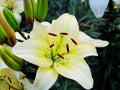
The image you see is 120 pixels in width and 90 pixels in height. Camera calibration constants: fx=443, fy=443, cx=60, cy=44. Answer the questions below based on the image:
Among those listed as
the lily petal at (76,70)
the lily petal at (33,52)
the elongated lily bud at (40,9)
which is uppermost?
the elongated lily bud at (40,9)

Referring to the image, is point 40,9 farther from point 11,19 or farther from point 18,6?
point 18,6

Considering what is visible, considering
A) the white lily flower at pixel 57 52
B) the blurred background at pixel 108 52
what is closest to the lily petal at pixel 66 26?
the white lily flower at pixel 57 52

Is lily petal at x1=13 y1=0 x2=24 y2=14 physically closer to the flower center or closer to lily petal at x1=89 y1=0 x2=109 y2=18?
lily petal at x1=89 y1=0 x2=109 y2=18

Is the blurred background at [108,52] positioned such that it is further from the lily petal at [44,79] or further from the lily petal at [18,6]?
the lily petal at [44,79]

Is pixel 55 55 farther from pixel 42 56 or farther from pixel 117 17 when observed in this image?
pixel 117 17

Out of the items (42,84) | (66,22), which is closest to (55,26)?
(66,22)

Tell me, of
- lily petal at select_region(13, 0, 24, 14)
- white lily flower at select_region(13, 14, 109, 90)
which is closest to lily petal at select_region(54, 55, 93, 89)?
white lily flower at select_region(13, 14, 109, 90)
